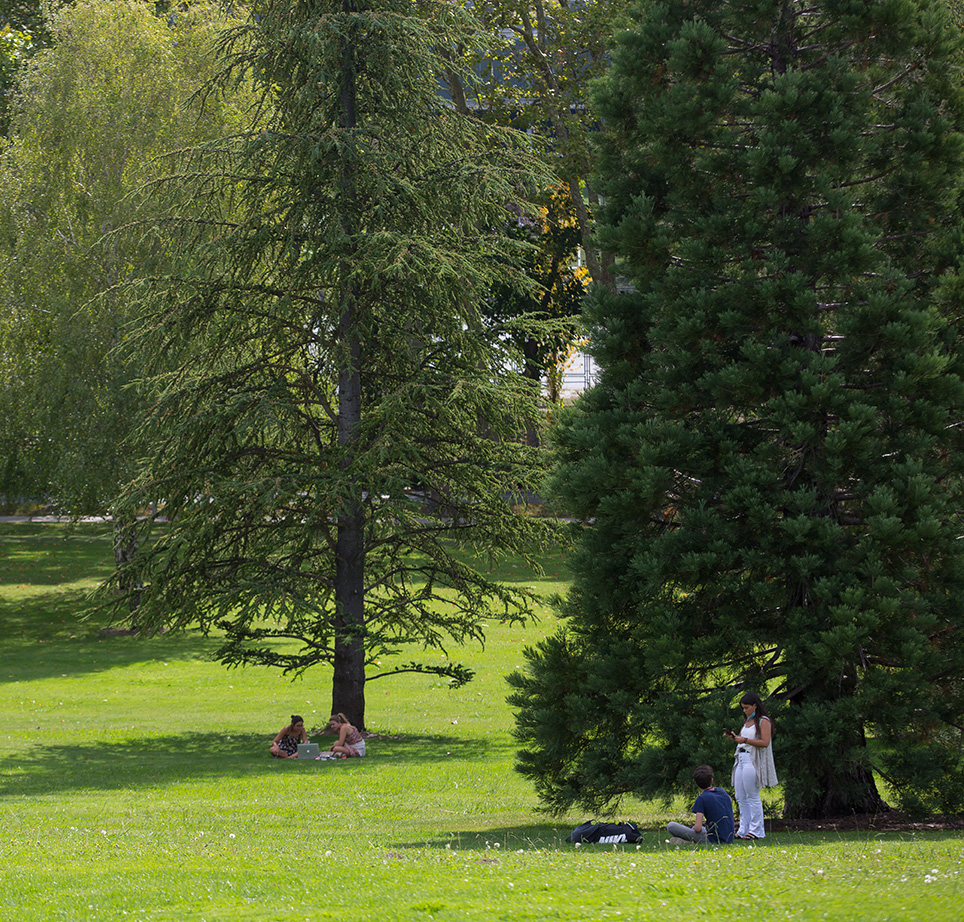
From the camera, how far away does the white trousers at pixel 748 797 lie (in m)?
10.7

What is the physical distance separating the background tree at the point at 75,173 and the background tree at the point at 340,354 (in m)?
9.29

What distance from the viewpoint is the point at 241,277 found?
64.3 ft

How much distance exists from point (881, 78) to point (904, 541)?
505 cm

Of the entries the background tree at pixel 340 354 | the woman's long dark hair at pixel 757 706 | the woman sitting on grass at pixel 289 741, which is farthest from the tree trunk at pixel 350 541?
the woman's long dark hair at pixel 757 706

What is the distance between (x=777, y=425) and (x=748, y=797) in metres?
3.63

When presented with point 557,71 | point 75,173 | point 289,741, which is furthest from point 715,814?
point 557,71

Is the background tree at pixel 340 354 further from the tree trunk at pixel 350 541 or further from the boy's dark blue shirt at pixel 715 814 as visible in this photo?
the boy's dark blue shirt at pixel 715 814

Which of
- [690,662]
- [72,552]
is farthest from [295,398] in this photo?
[72,552]

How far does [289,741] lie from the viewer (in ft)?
58.4

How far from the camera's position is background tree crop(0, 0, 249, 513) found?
2844cm

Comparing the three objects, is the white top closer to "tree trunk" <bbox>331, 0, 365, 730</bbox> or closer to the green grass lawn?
the green grass lawn

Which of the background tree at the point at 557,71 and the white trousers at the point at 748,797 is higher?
the background tree at the point at 557,71

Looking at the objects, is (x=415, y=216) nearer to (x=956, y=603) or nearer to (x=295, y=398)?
(x=295, y=398)

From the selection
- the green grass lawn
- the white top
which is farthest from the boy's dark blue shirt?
the white top
